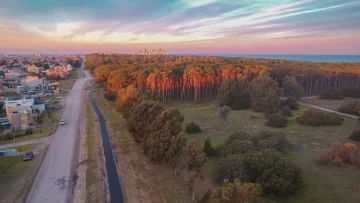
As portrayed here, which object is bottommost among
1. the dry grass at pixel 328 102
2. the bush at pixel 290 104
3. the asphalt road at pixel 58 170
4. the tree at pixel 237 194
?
the asphalt road at pixel 58 170

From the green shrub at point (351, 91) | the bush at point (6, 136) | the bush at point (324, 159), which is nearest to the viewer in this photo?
the bush at point (324, 159)

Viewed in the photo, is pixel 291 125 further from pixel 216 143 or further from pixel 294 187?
pixel 294 187

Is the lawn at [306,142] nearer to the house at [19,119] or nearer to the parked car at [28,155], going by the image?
the parked car at [28,155]

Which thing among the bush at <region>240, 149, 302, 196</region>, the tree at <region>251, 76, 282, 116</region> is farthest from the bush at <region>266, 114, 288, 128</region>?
the bush at <region>240, 149, 302, 196</region>

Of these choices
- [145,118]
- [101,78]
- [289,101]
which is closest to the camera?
[145,118]

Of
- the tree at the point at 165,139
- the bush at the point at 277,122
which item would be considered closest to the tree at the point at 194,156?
the tree at the point at 165,139

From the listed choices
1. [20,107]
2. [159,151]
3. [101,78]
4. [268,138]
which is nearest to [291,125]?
[268,138]
